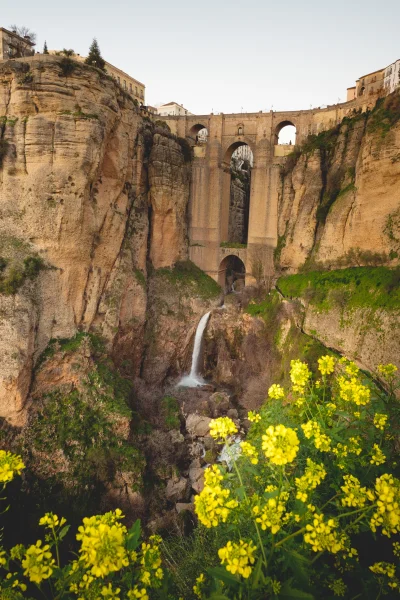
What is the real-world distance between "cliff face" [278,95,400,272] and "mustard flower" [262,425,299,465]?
576 inches

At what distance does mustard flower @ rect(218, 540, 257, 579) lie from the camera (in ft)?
7.16

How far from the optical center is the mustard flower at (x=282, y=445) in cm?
242

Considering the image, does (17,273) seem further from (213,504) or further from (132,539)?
(213,504)

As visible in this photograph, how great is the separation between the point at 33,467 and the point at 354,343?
1278 cm

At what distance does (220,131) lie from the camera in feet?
81.2

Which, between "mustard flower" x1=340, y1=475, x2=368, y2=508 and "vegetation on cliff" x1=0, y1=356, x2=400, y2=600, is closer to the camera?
"vegetation on cliff" x1=0, y1=356, x2=400, y2=600

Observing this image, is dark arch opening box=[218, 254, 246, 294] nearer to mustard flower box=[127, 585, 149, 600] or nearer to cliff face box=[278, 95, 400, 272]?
cliff face box=[278, 95, 400, 272]

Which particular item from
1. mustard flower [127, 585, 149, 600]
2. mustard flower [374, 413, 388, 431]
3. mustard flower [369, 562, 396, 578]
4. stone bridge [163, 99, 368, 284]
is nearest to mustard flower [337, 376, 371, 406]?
mustard flower [374, 413, 388, 431]

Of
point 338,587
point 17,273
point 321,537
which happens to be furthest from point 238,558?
point 17,273

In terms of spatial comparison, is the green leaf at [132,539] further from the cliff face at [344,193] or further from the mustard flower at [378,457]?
the cliff face at [344,193]

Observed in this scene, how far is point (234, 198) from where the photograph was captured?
28.8 meters

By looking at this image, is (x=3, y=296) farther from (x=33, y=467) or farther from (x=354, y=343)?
(x=354, y=343)

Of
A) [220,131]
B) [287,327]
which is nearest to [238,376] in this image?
[287,327]

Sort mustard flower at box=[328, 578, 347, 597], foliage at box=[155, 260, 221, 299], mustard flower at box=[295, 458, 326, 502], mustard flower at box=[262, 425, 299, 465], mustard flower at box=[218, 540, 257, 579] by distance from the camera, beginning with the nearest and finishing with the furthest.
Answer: mustard flower at box=[218, 540, 257, 579], mustard flower at box=[262, 425, 299, 465], mustard flower at box=[328, 578, 347, 597], mustard flower at box=[295, 458, 326, 502], foliage at box=[155, 260, 221, 299]
